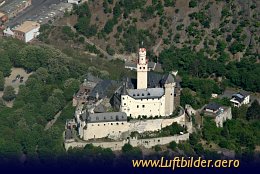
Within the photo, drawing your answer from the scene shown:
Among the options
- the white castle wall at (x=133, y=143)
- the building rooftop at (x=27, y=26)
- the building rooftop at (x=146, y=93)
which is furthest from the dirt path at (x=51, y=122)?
the building rooftop at (x=27, y=26)

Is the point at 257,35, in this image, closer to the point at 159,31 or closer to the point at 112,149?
the point at 159,31

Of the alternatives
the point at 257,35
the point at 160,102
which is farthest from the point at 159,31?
the point at 160,102

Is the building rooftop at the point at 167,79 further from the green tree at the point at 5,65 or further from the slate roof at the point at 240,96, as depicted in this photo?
the green tree at the point at 5,65

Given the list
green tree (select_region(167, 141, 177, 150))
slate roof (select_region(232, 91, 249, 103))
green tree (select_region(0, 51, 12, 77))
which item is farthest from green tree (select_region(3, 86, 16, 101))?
slate roof (select_region(232, 91, 249, 103))

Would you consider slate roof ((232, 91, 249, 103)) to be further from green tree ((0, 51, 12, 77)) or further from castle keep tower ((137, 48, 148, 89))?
green tree ((0, 51, 12, 77))

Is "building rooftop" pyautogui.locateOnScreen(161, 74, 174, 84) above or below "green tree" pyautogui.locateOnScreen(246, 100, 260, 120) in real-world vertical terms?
above

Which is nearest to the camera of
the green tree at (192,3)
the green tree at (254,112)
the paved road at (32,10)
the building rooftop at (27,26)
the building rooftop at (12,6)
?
the green tree at (254,112)
